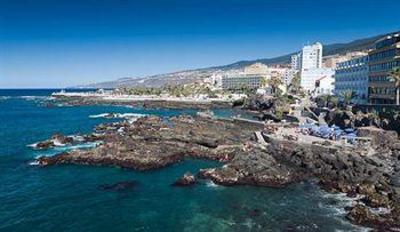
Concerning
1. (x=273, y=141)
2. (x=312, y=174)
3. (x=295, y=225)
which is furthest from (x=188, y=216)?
(x=273, y=141)

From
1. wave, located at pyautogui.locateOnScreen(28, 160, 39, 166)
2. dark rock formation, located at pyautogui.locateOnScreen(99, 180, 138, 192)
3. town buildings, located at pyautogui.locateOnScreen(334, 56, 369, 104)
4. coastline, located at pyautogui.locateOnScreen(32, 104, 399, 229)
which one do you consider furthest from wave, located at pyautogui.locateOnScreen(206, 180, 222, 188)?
town buildings, located at pyautogui.locateOnScreen(334, 56, 369, 104)

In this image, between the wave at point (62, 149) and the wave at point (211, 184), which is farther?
the wave at point (62, 149)

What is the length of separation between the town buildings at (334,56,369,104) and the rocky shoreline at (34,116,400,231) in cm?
2850

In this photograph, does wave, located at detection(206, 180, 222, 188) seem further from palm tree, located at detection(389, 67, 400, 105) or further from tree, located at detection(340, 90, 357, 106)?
tree, located at detection(340, 90, 357, 106)

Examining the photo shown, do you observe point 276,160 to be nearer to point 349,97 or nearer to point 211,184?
point 211,184

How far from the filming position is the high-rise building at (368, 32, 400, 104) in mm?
76275

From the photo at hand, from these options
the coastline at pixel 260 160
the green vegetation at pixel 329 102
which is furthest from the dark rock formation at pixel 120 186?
the green vegetation at pixel 329 102

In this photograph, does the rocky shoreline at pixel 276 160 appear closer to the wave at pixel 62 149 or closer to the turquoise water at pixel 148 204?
the turquoise water at pixel 148 204

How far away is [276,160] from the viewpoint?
57.7 metres

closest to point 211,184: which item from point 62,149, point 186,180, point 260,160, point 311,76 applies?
point 186,180

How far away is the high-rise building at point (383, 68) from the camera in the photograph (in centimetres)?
7628

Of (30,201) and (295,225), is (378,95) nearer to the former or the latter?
(295,225)

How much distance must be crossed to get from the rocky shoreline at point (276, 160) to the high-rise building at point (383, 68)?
16.1 m

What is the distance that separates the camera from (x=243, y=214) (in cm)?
3825
